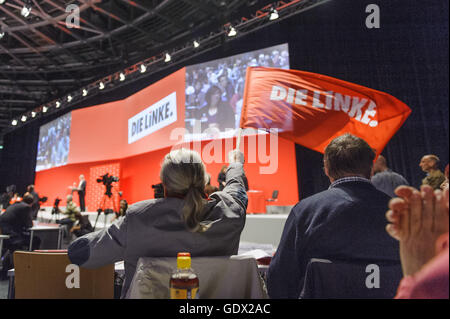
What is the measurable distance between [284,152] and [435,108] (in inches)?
124

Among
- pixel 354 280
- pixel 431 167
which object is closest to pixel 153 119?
pixel 431 167

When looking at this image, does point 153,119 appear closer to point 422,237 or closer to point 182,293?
point 182,293

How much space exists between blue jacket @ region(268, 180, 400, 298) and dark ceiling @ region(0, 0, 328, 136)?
20.9ft

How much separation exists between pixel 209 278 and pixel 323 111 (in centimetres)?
229

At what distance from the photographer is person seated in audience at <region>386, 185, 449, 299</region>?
23.4 inches

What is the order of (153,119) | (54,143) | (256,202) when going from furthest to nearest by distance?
(54,143) → (153,119) → (256,202)

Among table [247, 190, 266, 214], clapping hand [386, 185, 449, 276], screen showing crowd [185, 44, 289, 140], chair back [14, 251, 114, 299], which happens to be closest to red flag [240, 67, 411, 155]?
chair back [14, 251, 114, 299]

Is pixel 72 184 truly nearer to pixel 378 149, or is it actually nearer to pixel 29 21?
pixel 29 21

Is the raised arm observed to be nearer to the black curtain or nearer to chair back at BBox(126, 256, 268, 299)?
chair back at BBox(126, 256, 268, 299)

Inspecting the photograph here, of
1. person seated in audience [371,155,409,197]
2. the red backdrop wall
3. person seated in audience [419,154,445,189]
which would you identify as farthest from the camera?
the red backdrop wall

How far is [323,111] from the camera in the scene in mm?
2889

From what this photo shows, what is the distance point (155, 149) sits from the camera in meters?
8.90
